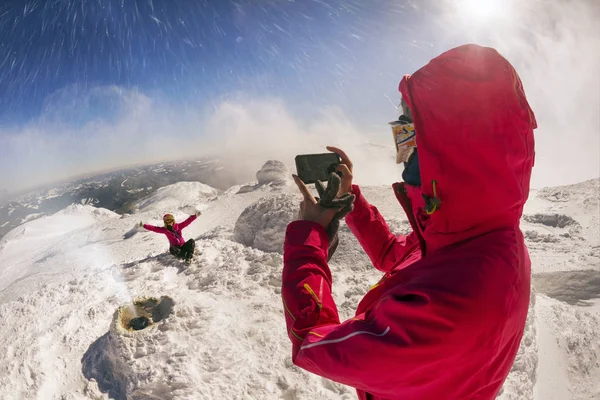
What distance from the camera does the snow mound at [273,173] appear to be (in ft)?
58.4

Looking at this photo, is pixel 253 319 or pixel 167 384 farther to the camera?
pixel 253 319

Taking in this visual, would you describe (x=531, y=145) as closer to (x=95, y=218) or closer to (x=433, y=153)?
(x=433, y=153)

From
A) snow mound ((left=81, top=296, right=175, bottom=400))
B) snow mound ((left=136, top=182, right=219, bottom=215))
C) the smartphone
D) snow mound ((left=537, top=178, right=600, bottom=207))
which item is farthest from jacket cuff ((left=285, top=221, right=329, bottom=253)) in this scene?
snow mound ((left=136, top=182, right=219, bottom=215))

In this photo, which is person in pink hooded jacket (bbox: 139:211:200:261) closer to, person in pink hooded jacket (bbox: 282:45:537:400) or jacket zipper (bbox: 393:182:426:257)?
jacket zipper (bbox: 393:182:426:257)

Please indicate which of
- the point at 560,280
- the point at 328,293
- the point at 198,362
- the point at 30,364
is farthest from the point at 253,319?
the point at 560,280

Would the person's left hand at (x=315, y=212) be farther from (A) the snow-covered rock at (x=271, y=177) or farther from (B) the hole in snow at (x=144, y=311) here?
(A) the snow-covered rock at (x=271, y=177)

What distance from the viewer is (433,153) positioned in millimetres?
1196

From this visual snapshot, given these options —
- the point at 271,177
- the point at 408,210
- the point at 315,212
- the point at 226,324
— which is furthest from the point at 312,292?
the point at 271,177

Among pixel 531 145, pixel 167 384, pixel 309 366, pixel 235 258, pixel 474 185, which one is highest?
pixel 531 145

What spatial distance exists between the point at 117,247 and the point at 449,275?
42.5ft

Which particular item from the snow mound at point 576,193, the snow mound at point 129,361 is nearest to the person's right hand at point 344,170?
the snow mound at point 129,361

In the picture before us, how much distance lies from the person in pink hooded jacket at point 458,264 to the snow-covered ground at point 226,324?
3.43m

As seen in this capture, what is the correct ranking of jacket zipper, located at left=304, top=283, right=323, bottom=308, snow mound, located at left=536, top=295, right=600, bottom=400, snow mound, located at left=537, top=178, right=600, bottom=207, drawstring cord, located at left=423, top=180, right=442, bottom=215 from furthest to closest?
snow mound, located at left=537, top=178, right=600, bottom=207 < snow mound, located at left=536, top=295, right=600, bottom=400 < jacket zipper, located at left=304, top=283, right=323, bottom=308 < drawstring cord, located at left=423, top=180, right=442, bottom=215

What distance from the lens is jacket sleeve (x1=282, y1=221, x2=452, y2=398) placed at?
3.43 ft
